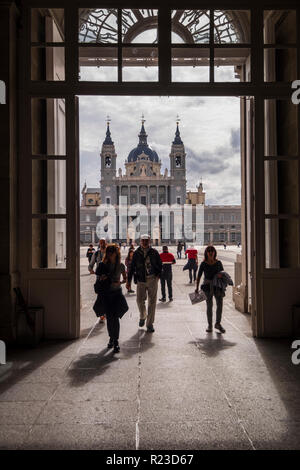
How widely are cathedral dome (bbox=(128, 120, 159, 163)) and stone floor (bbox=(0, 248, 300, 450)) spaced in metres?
104

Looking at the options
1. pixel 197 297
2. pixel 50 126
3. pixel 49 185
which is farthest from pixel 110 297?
pixel 50 126

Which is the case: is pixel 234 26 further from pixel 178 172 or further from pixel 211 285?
pixel 178 172

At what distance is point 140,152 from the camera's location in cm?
10731

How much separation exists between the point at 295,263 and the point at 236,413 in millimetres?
3062

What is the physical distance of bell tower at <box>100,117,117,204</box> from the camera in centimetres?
9581

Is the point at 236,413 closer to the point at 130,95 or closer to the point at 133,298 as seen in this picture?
the point at 130,95

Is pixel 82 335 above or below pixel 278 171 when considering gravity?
below

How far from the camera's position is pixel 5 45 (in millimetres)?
4988

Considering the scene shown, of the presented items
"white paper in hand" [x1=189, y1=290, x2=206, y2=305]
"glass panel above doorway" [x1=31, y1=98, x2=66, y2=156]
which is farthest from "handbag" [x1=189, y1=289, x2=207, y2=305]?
"glass panel above doorway" [x1=31, y1=98, x2=66, y2=156]

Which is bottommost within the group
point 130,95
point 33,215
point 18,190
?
point 33,215

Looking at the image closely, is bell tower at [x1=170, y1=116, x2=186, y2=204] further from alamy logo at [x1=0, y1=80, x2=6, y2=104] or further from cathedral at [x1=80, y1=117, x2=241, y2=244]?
alamy logo at [x1=0, y1=80, x2=6, y2=104]

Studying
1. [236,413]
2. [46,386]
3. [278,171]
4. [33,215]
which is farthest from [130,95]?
[236,413]

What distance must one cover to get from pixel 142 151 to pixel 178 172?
1470 cm

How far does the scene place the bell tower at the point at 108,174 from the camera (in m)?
95.8
